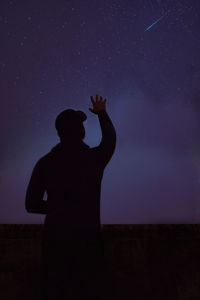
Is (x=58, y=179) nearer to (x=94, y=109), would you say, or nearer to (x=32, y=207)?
(x=32, y=207)

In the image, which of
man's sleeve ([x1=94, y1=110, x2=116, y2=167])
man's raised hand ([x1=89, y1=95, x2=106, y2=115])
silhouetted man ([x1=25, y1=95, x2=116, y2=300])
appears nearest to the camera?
silhouetted man ([x1=25, y1=95, x2=116, y2=300])

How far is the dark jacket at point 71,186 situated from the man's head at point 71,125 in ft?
0.18

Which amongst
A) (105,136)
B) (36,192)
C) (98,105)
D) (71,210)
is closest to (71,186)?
(71,210)

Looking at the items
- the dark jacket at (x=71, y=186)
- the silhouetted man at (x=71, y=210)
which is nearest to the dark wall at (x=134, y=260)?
the silhouetted man at (x=71, y=210)

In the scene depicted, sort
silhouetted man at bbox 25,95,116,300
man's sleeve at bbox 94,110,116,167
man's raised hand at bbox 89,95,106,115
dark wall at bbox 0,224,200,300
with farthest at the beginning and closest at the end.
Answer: dark wall at bbox 0,224,200,300, man's raised hand at bbox 89,95,106,115, man's sleeve at bbox 94,110,116,167, silhouetted man at bbox 25,95,116,300

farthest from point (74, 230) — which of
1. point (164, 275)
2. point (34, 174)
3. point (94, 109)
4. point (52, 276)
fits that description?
point (164, 275)

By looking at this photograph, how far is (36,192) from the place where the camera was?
1.71 meters

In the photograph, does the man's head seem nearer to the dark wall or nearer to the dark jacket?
the dark jacket

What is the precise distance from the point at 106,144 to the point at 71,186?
1.25 feet

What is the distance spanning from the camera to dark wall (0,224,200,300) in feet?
10.8

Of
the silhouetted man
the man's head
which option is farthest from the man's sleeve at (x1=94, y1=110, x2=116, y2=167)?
the man's head

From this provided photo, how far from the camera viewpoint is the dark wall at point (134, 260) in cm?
329

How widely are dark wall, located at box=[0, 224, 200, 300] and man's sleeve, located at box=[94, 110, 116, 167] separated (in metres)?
2.21

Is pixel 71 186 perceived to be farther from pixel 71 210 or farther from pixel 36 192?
pixel 36 192
